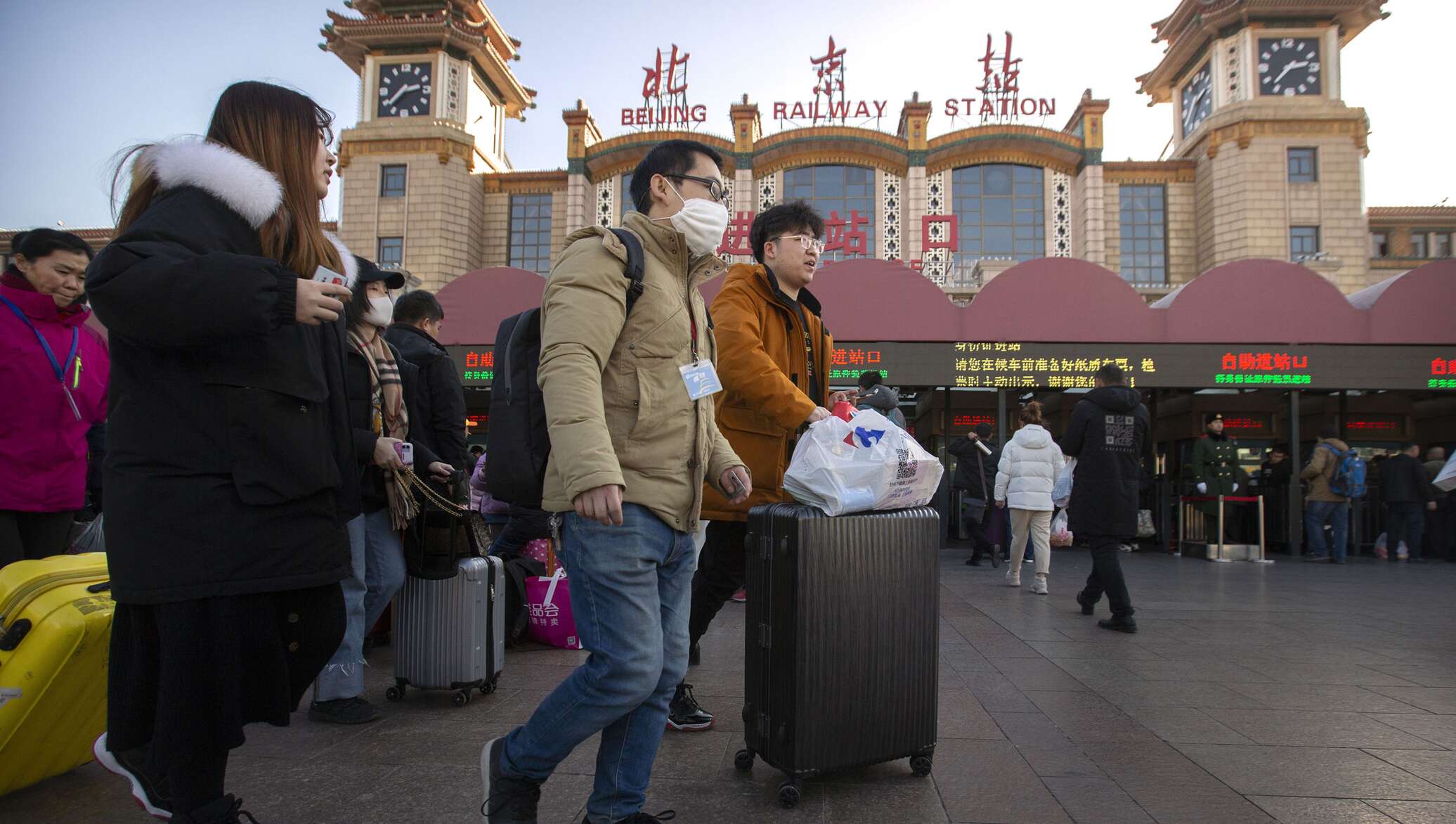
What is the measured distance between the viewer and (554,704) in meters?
2.08

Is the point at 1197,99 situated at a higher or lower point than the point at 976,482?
higher

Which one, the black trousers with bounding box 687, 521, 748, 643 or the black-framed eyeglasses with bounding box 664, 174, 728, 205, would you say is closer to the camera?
the black-framed eyeglasses with bounding box 664, 174, 728, 205

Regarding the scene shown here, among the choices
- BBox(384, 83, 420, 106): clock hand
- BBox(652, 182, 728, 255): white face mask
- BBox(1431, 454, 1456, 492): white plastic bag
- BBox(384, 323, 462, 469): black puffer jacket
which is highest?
BBox(384, 83, 420, 106): clock hand

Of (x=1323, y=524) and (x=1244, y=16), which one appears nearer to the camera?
(x=1323, y=524)

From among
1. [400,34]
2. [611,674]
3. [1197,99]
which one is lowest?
[611,674]

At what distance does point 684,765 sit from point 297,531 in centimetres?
167

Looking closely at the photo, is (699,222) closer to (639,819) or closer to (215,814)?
(639,819)

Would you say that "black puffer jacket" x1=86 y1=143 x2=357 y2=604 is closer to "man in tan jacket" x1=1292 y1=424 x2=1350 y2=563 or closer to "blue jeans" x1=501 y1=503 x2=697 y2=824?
"blue jeans" x1=501 y1=503 x2=697 y2=824

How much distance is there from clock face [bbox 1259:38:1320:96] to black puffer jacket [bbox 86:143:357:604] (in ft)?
94.1

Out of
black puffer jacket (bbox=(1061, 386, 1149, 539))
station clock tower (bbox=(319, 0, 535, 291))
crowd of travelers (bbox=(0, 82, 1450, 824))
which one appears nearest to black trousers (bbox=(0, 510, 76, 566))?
crowd of travelers (bbox=(0, 82, 1450, 824))

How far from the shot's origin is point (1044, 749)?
3.13m

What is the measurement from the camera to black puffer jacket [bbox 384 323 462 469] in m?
4.11

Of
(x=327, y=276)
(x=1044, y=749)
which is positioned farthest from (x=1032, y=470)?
(x=327, y=276)

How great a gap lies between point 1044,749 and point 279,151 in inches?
124
